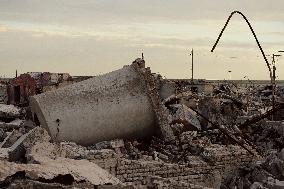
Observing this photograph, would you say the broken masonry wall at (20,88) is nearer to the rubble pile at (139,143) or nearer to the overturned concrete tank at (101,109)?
the rubble pile at (139,143)

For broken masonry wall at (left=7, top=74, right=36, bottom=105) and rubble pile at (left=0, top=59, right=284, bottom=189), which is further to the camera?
broken masonry wall at (left=7, top=74, right=36, bottom=105)

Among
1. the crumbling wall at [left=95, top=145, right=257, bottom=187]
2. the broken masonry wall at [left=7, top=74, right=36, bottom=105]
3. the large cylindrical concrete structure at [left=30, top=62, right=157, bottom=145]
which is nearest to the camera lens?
the crumbling wall at [left=95, top=145, right=257, bottom=187]

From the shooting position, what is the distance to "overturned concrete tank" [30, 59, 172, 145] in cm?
1080

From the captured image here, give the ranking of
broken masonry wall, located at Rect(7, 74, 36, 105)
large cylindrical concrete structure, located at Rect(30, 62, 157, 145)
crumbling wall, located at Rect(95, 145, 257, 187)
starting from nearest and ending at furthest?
crumbling wall, located at Rect(95, 145, 257, 187) < large cylindrical concrete structure, located at Rect(30, 62, 157, 145) < broken masonry wall, located at Rect(7, 74, 36, 105)

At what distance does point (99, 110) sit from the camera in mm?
11000

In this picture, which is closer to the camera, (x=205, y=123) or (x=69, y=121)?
(x=69, y=121)

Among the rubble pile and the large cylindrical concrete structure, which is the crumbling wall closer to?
the rubble pile

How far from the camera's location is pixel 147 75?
37.4ft

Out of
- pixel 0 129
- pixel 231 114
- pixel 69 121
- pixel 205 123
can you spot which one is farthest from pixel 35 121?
pixel 231 114

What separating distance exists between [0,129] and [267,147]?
8.26 meters

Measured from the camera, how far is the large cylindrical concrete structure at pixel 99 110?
10797mm

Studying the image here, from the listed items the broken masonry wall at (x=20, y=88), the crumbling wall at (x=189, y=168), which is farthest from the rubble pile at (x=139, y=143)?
the broken masonry wall at (x=20, y=88)

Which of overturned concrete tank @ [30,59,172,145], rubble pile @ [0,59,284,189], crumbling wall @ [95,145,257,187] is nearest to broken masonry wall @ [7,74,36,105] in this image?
rubble pile @ [0,59,284,189]

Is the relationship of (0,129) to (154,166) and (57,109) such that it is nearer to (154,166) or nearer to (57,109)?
(57,109)
